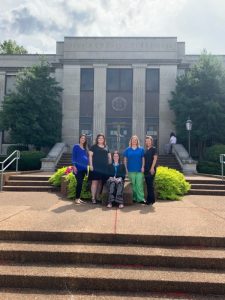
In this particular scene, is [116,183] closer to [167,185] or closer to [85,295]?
[167,185]

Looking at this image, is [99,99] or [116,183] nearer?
[116,183]

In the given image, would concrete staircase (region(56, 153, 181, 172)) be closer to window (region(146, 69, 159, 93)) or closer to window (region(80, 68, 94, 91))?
window (region(146, 69, 159, 93))

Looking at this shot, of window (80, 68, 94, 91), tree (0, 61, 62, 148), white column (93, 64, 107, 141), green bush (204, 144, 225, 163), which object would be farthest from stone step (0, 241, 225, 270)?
window (80, 68, 94, 91)

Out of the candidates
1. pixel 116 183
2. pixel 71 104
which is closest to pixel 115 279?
pixel 116 183

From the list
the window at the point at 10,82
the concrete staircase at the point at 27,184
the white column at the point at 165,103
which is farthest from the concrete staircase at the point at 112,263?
the window at the point at 10,82

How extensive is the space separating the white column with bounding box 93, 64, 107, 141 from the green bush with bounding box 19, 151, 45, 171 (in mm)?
6640

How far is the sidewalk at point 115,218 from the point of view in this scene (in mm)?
4766

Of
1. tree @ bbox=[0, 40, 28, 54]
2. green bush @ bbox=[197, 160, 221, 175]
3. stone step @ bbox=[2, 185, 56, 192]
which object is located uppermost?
tree @ bbox=[0, 40, 28, 54]

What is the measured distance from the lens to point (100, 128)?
885 inches

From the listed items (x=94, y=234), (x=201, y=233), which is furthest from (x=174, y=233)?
(x=94, y=234)

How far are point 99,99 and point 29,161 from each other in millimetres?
8975

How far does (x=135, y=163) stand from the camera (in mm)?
7234

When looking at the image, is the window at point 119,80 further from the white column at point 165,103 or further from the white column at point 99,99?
the white column at point 165,103

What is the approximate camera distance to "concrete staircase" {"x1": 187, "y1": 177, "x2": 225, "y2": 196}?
9.80m
